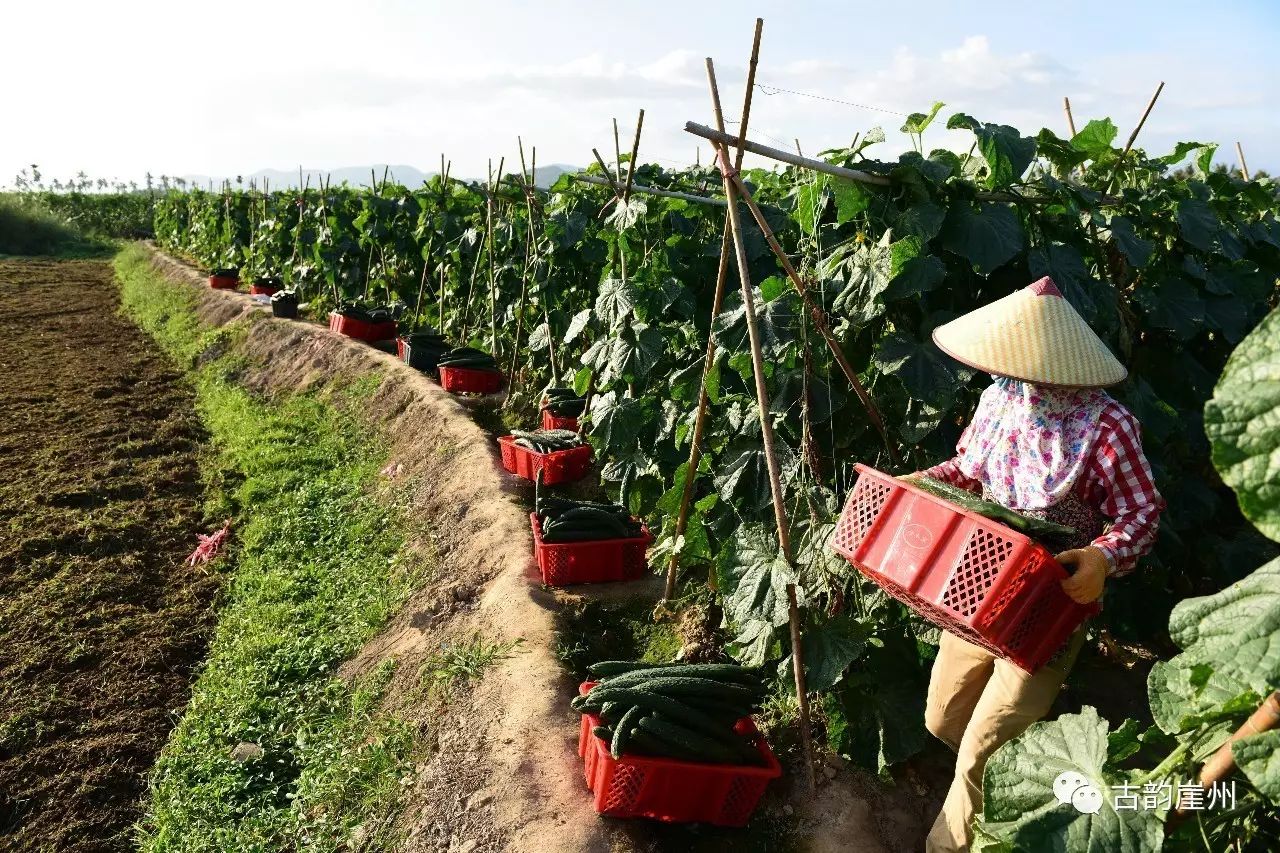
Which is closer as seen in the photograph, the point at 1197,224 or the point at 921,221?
the point at 921,221

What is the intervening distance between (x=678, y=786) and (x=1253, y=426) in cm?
263

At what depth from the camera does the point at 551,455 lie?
22.5 feet

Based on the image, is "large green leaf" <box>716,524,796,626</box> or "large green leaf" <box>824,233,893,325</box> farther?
"large green leaf" <box>716,524,796,626</box>

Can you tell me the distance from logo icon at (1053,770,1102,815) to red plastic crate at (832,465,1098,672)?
53cm

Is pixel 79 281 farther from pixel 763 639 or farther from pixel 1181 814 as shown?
pixel 1181 814

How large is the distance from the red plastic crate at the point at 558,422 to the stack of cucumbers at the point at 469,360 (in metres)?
2.01

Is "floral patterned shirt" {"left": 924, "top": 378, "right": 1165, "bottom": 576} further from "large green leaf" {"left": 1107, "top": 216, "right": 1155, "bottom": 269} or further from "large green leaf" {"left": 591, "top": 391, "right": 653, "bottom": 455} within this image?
"large green leaf" {"left": 591, "top": 391, "right": 653, "bottom": 455}

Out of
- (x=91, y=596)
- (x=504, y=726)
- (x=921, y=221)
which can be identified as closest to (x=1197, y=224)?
(x=921, y=221)

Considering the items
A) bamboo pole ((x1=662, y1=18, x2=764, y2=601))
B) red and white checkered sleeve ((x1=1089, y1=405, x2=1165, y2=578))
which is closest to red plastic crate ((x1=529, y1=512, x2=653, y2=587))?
bamboo pole ((x1=662, y1=18, x2=764, y2=601))

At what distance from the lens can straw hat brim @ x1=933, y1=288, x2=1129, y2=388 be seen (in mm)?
2732

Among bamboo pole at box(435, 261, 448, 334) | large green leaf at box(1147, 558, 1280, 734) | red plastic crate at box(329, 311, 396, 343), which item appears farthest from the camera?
red plastic crate at box(329, 311, 396, 343)

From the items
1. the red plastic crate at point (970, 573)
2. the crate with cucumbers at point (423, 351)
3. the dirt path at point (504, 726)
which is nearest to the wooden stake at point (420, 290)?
the crate with cucumbers at point (423, 351)

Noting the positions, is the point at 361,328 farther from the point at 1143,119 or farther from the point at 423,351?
the point at 1143,119

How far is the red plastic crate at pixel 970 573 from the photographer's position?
249 cm
